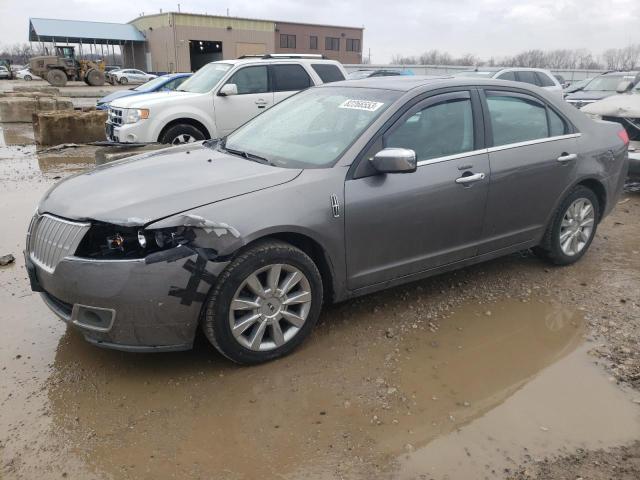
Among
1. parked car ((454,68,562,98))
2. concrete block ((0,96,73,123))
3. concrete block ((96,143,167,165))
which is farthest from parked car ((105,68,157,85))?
concrete block ((96,143,167,165))

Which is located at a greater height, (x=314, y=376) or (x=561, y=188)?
(x=561, y=188)

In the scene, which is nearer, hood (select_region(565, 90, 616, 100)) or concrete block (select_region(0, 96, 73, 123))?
hood (select_region(565, 90, 616, 100))

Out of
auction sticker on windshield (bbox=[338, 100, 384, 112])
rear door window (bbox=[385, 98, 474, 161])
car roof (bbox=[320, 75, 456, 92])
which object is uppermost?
car roof (bbox=[320, 75, 456, 92])

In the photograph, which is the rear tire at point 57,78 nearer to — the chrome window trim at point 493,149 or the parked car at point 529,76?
the parked car at point 529,76

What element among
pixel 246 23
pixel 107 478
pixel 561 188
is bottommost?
pixel 107 478

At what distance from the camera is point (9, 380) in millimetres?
3043

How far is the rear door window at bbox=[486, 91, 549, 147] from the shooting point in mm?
4059

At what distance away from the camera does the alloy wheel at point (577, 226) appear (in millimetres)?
4648

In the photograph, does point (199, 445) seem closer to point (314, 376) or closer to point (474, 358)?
point (314, 376)

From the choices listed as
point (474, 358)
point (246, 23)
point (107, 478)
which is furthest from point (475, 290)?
point (246, 23)

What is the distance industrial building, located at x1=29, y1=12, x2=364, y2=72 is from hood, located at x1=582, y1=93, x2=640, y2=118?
55129 mm

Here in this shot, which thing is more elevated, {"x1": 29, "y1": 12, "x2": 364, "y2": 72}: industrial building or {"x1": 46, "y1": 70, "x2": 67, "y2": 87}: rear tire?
{"x1": 29, "y1": 12, "x2": 364, "y2": 72}: industrial building

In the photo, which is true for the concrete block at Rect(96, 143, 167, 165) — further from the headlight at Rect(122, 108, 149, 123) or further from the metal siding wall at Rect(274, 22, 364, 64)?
the metal siding wall at Rect(274, 22, 364, 64)

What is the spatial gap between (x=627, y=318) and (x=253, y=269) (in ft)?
9.39
